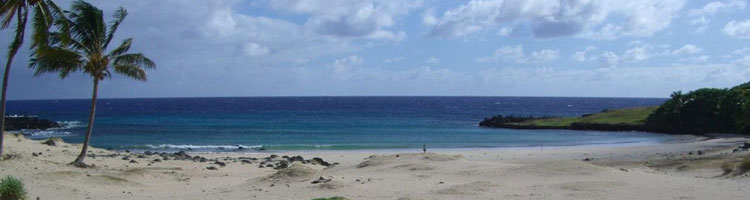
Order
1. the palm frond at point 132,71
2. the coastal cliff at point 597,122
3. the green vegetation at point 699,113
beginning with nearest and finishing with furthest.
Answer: the palm frond at point 132,71
the green vegetation at point 699,113
the coastal cliff at point 597,122

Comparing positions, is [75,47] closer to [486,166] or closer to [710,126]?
[486,166]

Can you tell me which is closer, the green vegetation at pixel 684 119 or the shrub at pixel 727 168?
the shrub at pixel 727 168

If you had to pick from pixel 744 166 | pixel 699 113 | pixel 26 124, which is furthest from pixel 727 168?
pixel 26 124

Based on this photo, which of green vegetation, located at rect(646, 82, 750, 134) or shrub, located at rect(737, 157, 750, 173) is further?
green vegetation, located at rect(646, 82, 750, 134)

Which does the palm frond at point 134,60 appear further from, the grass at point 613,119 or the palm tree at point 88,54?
the grass at point 613,119

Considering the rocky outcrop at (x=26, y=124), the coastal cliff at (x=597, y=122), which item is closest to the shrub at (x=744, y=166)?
the coastal cliff at (x=597, y=122)

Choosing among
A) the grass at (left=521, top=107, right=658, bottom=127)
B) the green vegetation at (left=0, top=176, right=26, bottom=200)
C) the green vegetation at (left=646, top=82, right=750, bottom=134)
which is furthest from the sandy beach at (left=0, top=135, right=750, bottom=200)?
the grass at (left=521, top=107, right=658, bottom=127)

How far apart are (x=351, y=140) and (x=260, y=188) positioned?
35047 millimetres

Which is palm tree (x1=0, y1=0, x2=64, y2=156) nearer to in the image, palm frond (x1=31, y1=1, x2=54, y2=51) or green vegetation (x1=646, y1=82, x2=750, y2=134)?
palm frond (x1=31, y1=1, x2=54, y2=51)

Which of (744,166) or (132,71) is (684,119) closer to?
(744,166)

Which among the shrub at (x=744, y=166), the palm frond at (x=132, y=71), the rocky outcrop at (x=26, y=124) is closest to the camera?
the shrub at (x=744, y=166)

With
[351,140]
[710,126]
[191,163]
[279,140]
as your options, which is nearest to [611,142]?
[710,126]

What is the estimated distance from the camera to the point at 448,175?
1911 cm

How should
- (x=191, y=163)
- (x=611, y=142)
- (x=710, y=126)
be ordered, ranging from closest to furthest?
(x=191, y=163) → (x=611, y=142) → (x=710, y=126)
